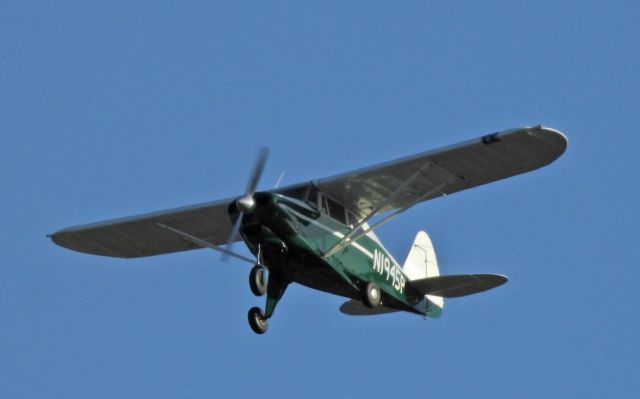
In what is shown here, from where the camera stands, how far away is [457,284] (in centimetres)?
2608

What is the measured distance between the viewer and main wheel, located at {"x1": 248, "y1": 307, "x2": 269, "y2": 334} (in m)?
24.9

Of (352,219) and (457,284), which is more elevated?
(352,219)

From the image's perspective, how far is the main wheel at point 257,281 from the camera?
2384 centimetres

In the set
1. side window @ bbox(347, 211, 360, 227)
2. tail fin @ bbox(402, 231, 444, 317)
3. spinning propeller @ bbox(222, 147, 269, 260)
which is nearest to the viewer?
spinning propeller @ bbox(222, 147, 269, 260)

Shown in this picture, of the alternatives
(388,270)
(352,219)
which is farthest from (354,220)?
(388,270)

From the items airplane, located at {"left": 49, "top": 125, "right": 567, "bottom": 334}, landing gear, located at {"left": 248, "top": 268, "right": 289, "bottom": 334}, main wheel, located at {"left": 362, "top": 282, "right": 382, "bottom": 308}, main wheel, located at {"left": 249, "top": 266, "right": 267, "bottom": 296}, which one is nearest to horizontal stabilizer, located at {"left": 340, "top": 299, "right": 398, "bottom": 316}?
airplane, located at {"left": 49, "top": 125, "right": 567, "bottom": 334}

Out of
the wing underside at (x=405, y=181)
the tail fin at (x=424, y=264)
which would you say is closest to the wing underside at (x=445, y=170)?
the wing underside at (x=405, y=181)

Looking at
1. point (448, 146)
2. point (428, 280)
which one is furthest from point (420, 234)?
point (448, 146)

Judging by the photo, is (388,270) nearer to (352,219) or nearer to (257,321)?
(352,219)

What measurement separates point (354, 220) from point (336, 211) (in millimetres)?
460

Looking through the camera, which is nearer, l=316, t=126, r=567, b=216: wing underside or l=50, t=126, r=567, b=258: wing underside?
l=316, t=126, r=567, b=216: wing underside

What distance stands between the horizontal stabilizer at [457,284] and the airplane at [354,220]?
0.05 feet

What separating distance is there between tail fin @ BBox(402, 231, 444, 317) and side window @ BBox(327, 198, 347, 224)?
2081 mm

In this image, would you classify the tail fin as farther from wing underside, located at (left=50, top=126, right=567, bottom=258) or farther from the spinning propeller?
the spinning propeller
